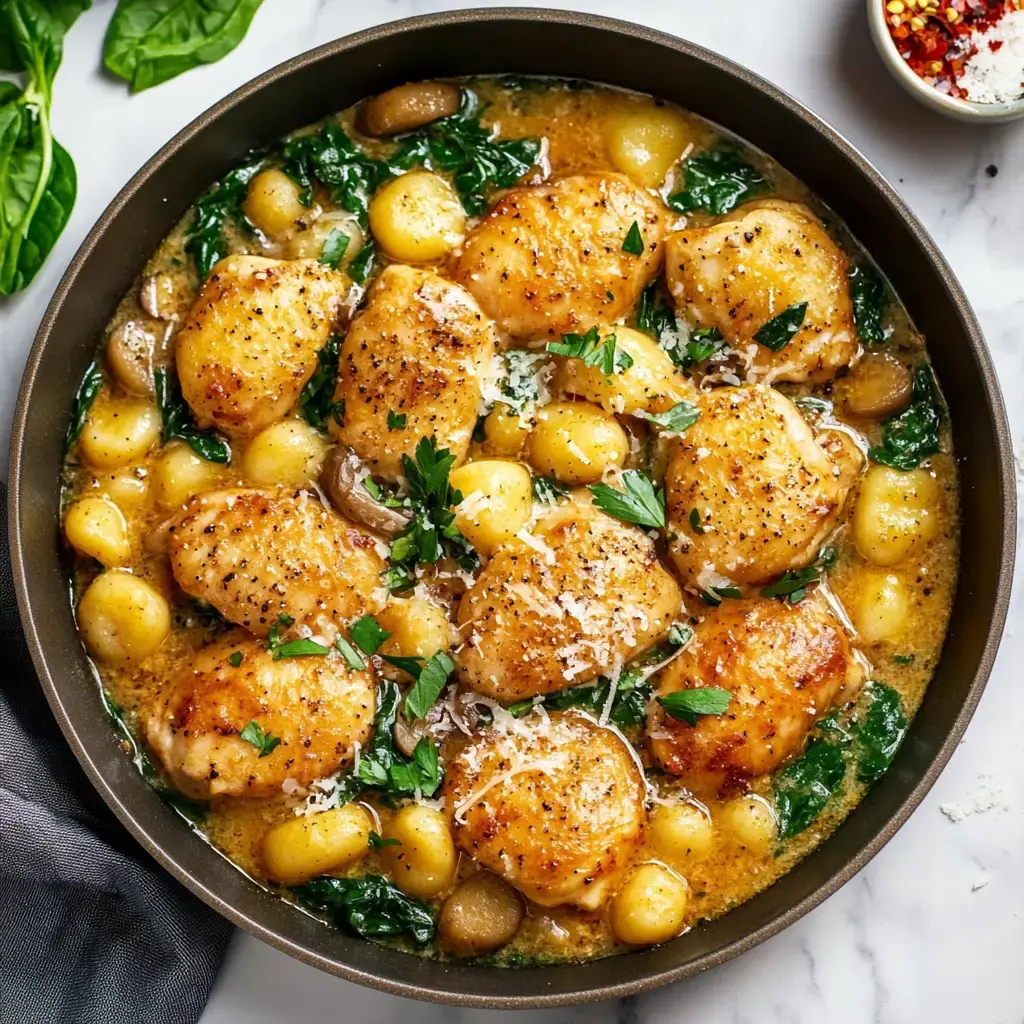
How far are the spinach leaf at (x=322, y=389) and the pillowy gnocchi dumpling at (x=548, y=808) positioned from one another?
1075mm

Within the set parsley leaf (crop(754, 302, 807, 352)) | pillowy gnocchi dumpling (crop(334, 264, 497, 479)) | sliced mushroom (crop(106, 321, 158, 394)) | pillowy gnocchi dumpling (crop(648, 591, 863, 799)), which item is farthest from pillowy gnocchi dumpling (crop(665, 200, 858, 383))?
sliced mushroom (crop(106, 321, 158, 394))

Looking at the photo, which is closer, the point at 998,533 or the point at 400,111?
the point at 998,533

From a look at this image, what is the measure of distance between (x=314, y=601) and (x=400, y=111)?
1499 millimetres

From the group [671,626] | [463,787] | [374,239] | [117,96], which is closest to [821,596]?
[671,626]

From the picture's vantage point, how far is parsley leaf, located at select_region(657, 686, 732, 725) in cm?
335

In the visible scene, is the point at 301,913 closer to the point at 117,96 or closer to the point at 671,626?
the point at 671,626

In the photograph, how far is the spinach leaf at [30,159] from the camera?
360cm

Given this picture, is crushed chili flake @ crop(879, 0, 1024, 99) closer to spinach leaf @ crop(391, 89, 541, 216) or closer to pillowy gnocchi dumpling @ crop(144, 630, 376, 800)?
spinach leaf @ crop(391, 89, 541, 216)

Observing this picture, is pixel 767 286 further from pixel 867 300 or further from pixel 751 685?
pixel 751 685

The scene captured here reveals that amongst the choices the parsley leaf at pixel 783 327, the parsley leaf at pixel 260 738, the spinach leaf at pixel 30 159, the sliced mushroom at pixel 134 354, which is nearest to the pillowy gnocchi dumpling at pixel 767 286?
the parsley leaf at pixel 783 327

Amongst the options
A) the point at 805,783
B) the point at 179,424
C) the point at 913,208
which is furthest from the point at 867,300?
the point at 179,424

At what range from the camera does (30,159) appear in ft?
11.9

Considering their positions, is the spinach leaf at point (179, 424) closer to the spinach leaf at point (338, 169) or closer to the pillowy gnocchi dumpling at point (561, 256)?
the spinach leaf at point (338, 169)

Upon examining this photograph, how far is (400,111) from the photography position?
3580mm
